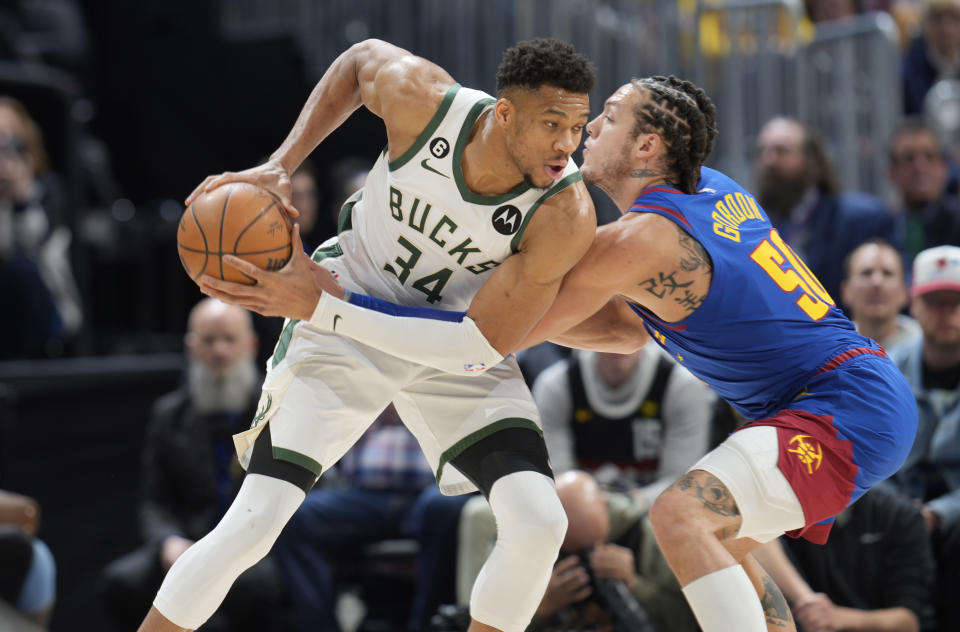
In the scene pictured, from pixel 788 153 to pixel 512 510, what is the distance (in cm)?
388

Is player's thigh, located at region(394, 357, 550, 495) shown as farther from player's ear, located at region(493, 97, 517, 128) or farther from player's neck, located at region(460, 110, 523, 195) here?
player's ear, located at region(493, 97, 517, 128)

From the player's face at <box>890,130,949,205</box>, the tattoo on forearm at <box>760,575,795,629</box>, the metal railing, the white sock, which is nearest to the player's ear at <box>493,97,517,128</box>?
the white sock

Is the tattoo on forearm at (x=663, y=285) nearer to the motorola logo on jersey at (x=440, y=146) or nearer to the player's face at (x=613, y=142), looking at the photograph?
the player's face at (x=613, y=142)

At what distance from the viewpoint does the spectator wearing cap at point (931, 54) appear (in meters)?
7.91

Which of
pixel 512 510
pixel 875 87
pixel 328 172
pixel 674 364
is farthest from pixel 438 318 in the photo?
pixel 328 172

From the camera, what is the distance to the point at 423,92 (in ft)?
11.9

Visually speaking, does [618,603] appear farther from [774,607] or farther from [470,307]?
[470,307]

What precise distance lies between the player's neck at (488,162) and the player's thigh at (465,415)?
0.64m

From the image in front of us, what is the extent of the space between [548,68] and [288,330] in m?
1.26

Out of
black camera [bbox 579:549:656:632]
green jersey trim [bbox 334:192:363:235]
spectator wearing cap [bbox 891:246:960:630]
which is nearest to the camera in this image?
green jersey trim [bbox 334:192:363:235]

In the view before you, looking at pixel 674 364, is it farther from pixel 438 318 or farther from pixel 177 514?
pixel 177 514

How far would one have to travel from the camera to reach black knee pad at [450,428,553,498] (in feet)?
11.7

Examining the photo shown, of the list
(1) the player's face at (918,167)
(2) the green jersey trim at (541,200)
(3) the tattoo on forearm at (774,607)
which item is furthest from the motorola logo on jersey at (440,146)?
(1) the player's face at (918,167)

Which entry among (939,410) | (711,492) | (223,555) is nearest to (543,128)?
(711,492)
